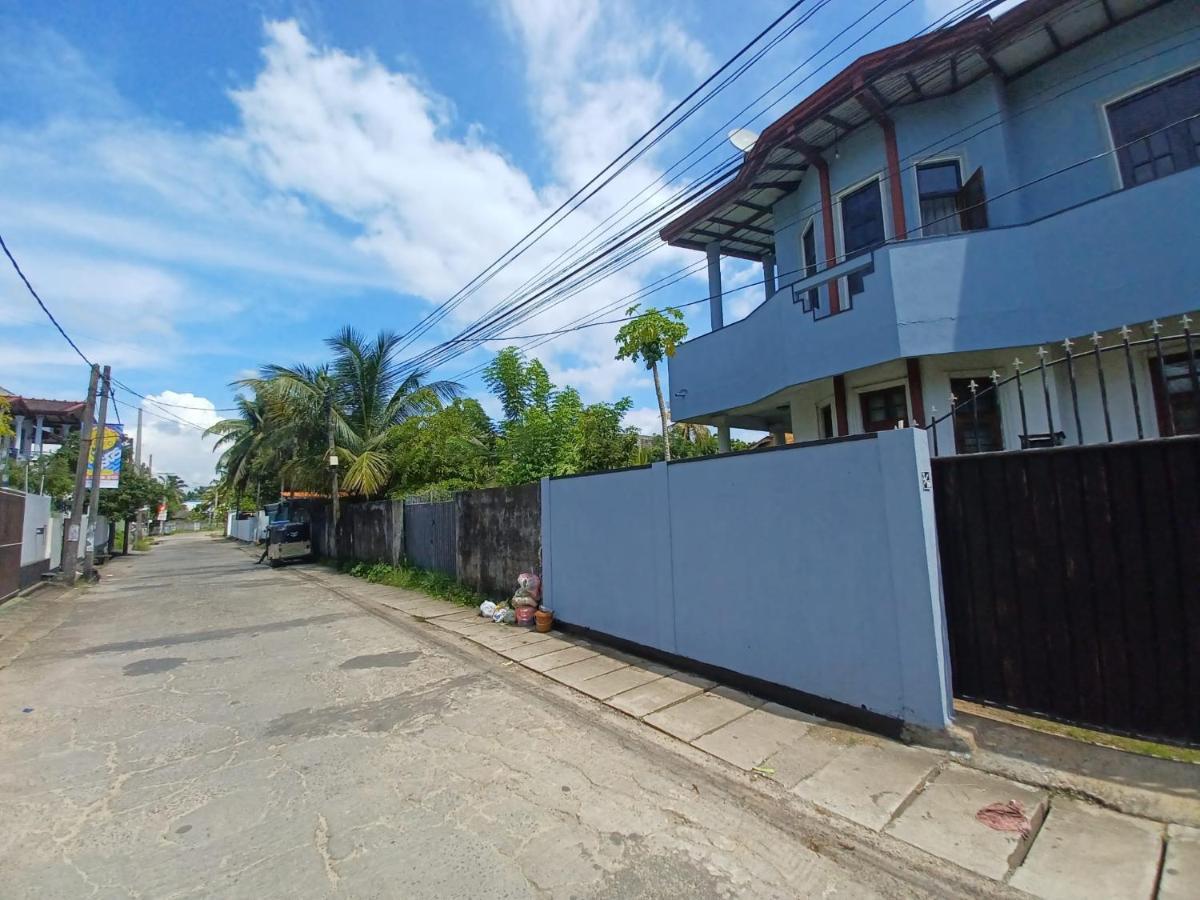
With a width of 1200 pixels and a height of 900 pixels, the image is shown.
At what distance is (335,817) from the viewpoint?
297 centimetres

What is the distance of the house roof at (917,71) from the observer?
6.16m

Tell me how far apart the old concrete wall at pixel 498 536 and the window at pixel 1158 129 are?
8155mm

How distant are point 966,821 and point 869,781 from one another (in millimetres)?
513

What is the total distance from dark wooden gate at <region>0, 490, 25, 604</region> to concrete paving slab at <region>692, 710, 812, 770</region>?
46.3 feet

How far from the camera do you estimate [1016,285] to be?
6.22 m

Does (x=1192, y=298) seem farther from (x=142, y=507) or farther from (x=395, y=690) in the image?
(x=142, y=507)

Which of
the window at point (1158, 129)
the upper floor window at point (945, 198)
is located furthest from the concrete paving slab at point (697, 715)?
the window at point (1158, 129)

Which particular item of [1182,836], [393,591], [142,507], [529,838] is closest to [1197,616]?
[1182,836]

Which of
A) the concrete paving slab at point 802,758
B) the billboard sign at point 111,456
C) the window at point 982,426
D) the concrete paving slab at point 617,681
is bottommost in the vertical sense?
the concrete paving slab at point 617,681

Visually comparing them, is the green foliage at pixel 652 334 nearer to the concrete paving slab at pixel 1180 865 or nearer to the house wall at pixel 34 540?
the concrete paving slab at pixel 1180 865

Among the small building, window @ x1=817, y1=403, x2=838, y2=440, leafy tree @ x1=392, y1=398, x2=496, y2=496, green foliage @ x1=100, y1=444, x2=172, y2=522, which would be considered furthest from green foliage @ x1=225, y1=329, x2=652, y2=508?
the small building

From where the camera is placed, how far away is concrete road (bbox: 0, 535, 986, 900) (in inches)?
97.0

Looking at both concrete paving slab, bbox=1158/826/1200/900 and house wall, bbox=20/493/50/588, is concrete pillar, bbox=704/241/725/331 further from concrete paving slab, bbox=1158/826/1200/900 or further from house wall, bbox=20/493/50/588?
house wall, bbox=20/493/50/588

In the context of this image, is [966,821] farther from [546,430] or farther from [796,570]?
[546,430]
